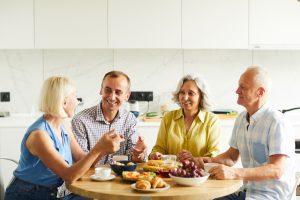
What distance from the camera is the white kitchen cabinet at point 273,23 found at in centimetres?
400

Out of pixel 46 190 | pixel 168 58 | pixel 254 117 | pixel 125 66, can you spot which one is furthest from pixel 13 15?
pixel 254 117

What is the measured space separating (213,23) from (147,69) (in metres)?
0.81

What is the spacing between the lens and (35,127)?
214cm

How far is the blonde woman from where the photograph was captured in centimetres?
204

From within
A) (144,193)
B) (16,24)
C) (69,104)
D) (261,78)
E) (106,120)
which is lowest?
(144,193)

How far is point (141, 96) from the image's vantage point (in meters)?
4.33

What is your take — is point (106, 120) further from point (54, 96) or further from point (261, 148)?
point (261, 148)

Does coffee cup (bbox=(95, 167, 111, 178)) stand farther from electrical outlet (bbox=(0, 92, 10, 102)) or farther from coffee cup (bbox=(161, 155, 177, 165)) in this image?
electrical outlet (bbox=(0, 92, 10, 102))

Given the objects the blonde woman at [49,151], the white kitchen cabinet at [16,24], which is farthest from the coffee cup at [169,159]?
the white kitchen cabinet at [16,24]

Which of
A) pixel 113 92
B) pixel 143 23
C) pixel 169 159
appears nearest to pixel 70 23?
pixel 143 23

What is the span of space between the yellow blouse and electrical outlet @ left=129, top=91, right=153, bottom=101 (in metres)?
1.53

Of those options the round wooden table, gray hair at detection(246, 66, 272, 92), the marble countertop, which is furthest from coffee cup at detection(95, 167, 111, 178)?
the marble countertop

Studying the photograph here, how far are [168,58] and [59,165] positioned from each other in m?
2.51

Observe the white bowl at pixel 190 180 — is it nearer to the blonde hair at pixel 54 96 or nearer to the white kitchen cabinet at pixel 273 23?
the blonde hair at pixel 54 96
